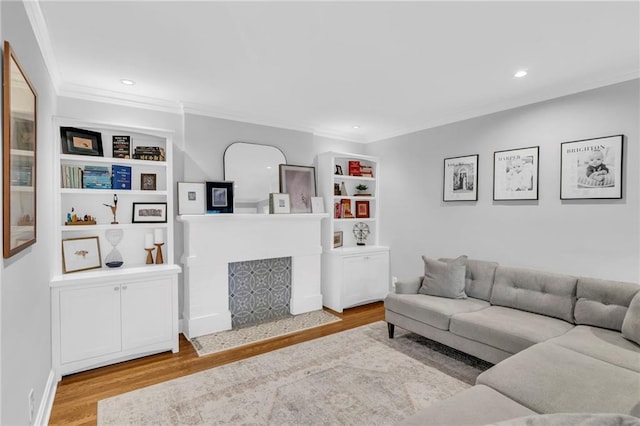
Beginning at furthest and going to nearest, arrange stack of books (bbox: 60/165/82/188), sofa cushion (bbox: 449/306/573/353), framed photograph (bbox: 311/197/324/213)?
framed photograph (bbox: 311/197/324/213) < stack of books (bbox: 60/165/82/188) < sofa cushion (bbox: 449/306/573/353)

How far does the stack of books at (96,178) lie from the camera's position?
3.03 meters

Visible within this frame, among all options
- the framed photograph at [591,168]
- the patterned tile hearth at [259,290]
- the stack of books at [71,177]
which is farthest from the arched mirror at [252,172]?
the framed photograph at [591,168]

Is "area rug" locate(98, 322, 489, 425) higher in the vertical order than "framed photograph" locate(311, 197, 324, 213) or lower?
lower

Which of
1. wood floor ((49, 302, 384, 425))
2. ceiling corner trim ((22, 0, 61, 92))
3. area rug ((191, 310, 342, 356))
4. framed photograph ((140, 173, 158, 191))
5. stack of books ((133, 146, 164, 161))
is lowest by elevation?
wood floor ((49, 302, 384, 425))

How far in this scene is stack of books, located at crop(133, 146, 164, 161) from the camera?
3293mm

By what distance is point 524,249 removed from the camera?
11.1 ft

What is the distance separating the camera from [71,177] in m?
2.95

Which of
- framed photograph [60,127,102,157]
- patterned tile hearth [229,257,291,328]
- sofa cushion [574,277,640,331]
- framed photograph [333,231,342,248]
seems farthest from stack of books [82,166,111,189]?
sofa cushion [574,277,640,331]

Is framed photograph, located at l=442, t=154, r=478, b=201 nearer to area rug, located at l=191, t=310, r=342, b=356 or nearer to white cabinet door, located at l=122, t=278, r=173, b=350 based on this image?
area rug, located at l=191, t=310, r=342, b=356

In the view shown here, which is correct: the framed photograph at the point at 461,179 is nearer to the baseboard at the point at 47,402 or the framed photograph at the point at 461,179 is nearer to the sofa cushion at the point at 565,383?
the sofa cushion at the point at 565,383

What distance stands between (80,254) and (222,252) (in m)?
1.31

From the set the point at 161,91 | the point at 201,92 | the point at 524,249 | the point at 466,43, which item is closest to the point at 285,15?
the point at 466,43

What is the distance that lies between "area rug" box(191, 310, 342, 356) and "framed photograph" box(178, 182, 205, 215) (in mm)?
1386

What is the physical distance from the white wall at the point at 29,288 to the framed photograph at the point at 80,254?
302 mm
